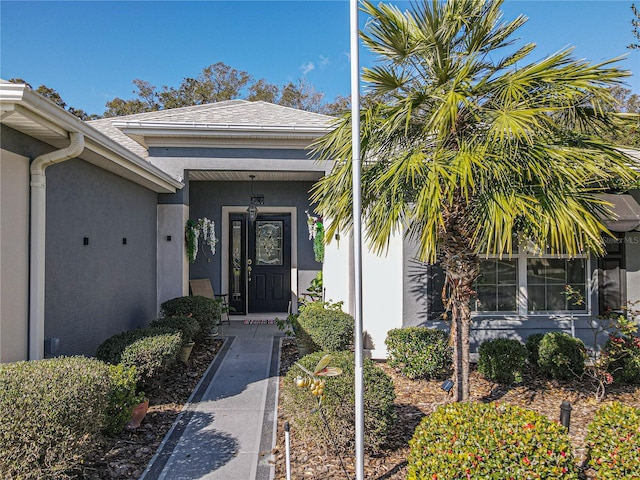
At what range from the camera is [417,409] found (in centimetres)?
514

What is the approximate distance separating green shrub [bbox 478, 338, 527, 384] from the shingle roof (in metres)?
4.94

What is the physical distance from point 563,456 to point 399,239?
460cm

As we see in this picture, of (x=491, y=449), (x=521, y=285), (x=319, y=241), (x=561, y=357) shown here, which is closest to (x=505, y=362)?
(x=561, y=357)

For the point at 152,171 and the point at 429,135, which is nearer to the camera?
the point at 429,135

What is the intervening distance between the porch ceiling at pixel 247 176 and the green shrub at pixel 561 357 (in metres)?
5.31

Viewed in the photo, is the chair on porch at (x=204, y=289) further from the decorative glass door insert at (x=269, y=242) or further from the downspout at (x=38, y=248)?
the downspout at (x=38, y=248)

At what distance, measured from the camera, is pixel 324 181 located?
4.86 meters

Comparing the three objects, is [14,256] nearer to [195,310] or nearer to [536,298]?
[195,310]

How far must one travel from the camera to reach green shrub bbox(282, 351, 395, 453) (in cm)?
375

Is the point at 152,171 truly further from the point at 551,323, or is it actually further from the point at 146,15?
the point at 551,323

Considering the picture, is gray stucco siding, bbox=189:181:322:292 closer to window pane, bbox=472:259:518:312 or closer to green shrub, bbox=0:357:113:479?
window pane, bbox=472:259:518:312

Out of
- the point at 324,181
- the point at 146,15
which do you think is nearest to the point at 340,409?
the point at 324,181

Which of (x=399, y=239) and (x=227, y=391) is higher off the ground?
(x=399, y=239)

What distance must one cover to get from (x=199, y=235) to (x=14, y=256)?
5.32 meters
